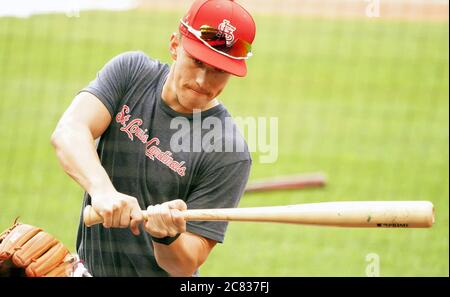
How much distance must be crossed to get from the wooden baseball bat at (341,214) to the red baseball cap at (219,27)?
0.58 m

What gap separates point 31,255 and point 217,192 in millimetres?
801

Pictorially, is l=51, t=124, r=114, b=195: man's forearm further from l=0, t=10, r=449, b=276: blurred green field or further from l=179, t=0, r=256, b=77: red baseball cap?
l=0, t=10, r=449, b=276: blurred green field

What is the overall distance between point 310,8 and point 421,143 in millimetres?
5195

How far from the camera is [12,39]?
12.4 m

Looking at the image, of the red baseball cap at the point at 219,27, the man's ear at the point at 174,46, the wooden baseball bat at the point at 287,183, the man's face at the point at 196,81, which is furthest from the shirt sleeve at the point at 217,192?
the wooden baseball bat at the point at 287,183

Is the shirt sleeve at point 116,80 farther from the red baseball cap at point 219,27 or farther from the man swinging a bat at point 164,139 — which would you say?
the red baseball cap at point 219,27

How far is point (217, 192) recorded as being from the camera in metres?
3.64

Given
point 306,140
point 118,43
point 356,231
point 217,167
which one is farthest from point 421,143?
point 217,167

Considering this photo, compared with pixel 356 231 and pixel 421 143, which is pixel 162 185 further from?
pixel 421 143

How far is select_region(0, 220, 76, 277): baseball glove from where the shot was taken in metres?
3.33

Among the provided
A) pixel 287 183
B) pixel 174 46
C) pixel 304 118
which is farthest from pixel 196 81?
pixel 304 118

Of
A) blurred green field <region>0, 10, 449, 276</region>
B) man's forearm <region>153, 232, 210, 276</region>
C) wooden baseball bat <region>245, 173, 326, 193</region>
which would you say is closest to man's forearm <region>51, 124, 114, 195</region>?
man's forearm <region>153, 232, 210, 276</region>

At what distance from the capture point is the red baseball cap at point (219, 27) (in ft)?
11.4

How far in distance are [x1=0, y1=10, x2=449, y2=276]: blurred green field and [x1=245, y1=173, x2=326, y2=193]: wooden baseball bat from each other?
0.07m
